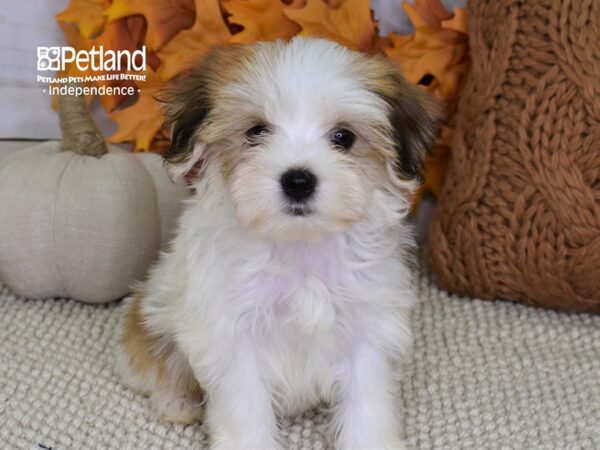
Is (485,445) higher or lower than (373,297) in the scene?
lower

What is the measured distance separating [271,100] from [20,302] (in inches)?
52.2

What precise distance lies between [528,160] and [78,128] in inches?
53.2

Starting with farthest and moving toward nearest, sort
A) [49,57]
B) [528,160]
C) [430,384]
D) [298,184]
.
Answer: [49,57], [528,160], [430,384], [298,184]

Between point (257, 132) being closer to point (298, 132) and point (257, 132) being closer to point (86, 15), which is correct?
Result: point (298, 132)

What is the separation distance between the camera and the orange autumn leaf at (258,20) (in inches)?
98.6

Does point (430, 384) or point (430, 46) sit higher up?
point (430, 46)

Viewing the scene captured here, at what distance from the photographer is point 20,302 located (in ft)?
7.95

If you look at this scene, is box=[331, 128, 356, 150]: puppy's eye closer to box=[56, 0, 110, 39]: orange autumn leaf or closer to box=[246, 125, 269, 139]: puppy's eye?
box=[246, 125, 269, 139]: puppy's eye

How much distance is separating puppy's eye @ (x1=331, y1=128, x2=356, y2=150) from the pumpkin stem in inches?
43.0

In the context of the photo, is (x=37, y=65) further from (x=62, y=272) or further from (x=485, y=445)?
(x=485, y=445)

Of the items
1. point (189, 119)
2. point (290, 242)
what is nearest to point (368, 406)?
point (290, 242)

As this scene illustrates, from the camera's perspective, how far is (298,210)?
1462 mm

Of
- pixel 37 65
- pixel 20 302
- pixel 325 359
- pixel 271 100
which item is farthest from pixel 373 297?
pixel 37 65

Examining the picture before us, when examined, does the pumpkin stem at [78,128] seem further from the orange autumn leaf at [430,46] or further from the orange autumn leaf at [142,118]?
the orange autumn leaf at [430,46]
